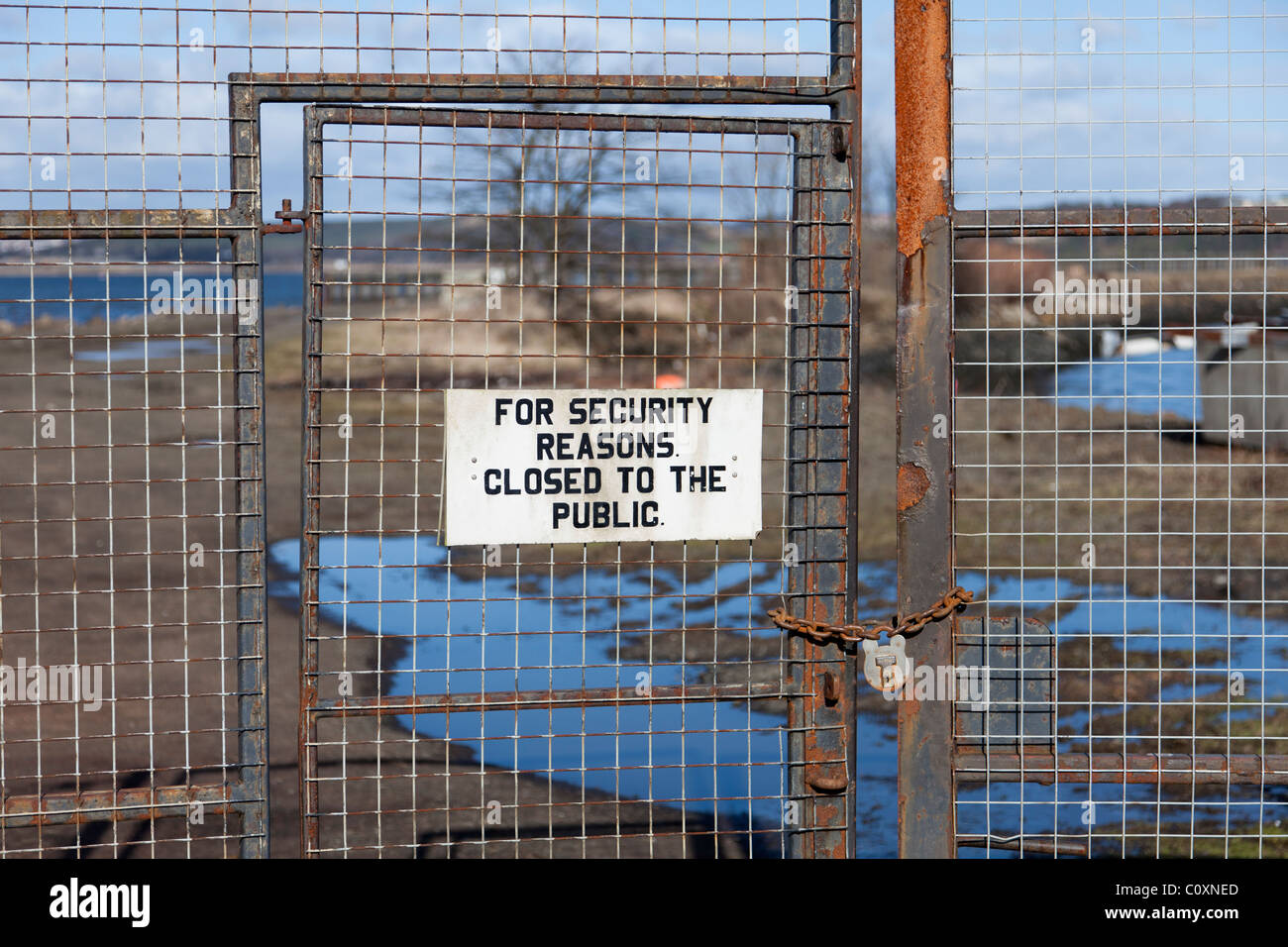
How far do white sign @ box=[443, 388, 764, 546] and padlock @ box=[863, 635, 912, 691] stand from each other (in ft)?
1.91

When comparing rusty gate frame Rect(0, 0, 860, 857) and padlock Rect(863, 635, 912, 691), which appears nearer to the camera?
rusty gate frame Rect(0, 0, 860, 857)

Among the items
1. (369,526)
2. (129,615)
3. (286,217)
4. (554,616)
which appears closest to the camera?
(286,217)

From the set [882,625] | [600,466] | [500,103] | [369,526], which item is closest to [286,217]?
[500,103]

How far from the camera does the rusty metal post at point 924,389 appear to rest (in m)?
3.68

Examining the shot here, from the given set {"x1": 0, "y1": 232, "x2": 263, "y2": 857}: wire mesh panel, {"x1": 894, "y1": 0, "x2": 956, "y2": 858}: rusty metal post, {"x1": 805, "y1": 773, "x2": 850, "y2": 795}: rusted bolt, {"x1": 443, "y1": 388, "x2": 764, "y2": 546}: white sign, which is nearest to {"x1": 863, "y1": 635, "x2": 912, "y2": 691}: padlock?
{"x1": 894, "y1": 0, "x2": 956, "y2": 858}: rusty metal post

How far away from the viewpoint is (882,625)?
3.75 m

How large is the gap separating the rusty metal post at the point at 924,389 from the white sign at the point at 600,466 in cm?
54

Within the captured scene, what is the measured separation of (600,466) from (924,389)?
1103 millimetres

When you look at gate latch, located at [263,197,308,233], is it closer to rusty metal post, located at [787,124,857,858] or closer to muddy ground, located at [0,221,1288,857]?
muddy ground, located at [0,221,1288,857]

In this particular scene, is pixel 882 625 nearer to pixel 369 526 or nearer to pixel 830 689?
pixel 830 689

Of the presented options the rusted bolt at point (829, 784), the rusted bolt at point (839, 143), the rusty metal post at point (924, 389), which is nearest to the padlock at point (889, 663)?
the rusty metal post at point (924, 389)

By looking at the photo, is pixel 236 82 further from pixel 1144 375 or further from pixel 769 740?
pixel 1144 375

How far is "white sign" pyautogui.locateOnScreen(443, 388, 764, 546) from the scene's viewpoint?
11.8ft

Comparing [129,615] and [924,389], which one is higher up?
[924,389]
